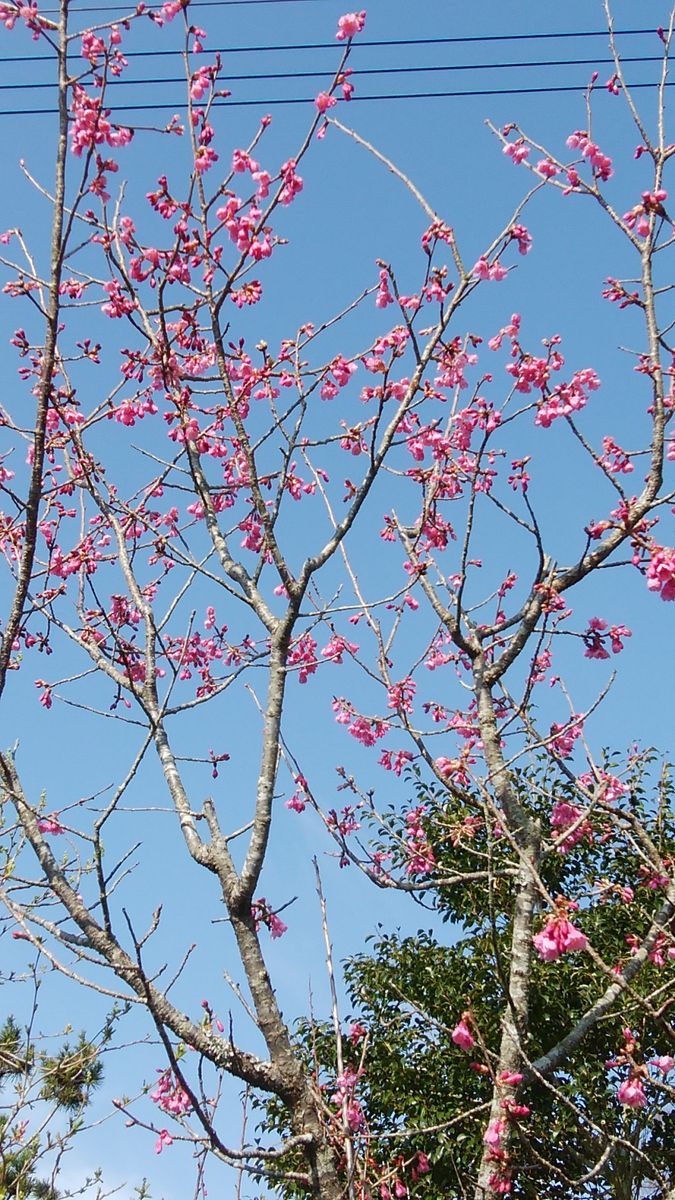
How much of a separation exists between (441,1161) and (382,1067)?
842 millimetres

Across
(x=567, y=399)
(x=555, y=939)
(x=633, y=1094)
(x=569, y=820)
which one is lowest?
(x=633, y=1094)

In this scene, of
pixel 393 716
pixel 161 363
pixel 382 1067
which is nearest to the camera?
pixel 161 363

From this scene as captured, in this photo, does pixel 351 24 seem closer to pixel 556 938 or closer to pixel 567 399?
pixel 567 399

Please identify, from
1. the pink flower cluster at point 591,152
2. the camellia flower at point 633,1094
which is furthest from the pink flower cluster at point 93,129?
the camellia flower at point 633,1094

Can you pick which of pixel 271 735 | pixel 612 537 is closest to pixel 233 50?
pixel 612 537

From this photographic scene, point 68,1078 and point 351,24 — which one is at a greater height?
point 351,24

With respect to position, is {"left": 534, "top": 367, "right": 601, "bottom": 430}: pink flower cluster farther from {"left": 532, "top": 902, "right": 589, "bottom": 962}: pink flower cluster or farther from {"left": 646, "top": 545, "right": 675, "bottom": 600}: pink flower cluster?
{"left": 532, "top": 902, "right": 589, "bottom": 962}: pink flower cluster

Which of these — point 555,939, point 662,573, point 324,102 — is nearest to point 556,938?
point 555,939

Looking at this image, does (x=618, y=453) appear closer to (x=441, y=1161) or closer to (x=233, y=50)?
(x=233, y=50)

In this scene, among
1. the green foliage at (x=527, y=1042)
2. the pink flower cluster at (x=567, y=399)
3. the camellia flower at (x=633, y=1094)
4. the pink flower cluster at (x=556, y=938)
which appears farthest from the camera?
the green foliage at (x=527, y=1042)

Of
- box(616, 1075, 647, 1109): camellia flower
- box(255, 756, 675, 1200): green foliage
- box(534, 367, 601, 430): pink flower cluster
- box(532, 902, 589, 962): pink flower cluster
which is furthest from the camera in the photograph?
box(255, 756, 675, 1200): green foliage

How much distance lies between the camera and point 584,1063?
26.3ft

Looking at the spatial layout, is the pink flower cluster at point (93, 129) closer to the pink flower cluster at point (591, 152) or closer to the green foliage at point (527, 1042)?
the pink flower cluster at point (591, 152)

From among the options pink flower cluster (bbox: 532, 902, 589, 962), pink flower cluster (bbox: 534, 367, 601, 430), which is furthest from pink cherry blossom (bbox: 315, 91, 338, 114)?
pink flower cluster (bbox: 532, 902, 589, 962)
